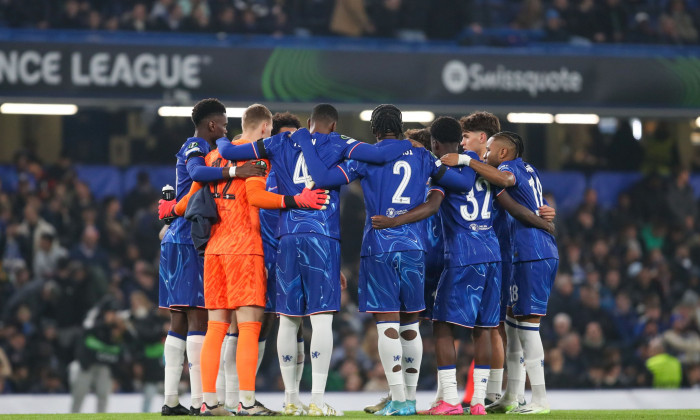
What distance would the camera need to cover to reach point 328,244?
738 cm

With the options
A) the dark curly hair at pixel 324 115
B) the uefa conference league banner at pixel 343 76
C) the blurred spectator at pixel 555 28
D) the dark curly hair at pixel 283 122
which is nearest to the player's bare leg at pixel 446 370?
the dark curly hair at pixel 324 115

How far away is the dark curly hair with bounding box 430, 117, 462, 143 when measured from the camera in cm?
788

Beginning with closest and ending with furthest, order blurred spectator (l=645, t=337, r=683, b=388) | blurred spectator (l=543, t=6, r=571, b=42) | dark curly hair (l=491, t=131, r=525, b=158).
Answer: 1. dark curly hair (l=491, t=131, r=525, b=158)
2. blurred spectator (l=645, t=337, r=683, b=388)
3. blurred spectator (l=543, t=6, r=571, b=42)

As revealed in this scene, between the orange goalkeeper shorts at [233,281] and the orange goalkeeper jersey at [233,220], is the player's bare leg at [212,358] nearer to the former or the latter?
the orange goalkeeper shorts at [233,281]

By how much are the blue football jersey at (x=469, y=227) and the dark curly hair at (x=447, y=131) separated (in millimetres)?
245

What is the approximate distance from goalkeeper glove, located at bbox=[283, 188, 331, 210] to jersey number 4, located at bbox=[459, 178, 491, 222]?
1.12 metres

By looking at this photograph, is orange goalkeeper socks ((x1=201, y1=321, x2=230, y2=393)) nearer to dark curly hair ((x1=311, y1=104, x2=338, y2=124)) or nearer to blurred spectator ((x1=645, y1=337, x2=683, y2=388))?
dark curly hair ((x1=311, y1=104, x2=338, y2=124))

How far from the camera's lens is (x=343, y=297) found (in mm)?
16062

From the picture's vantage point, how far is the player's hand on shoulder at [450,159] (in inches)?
305

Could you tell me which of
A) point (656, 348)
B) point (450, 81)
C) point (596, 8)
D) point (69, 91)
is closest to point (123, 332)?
point (69, 91)

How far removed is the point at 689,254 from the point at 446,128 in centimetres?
1144

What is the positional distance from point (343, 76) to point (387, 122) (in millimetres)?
7668

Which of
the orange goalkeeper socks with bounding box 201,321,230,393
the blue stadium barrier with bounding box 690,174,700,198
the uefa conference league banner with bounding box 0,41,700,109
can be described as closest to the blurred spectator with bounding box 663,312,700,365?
the blue stadium barrier with bounding box 690,174,700,198

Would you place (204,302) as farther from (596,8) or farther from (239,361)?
(596,8)
